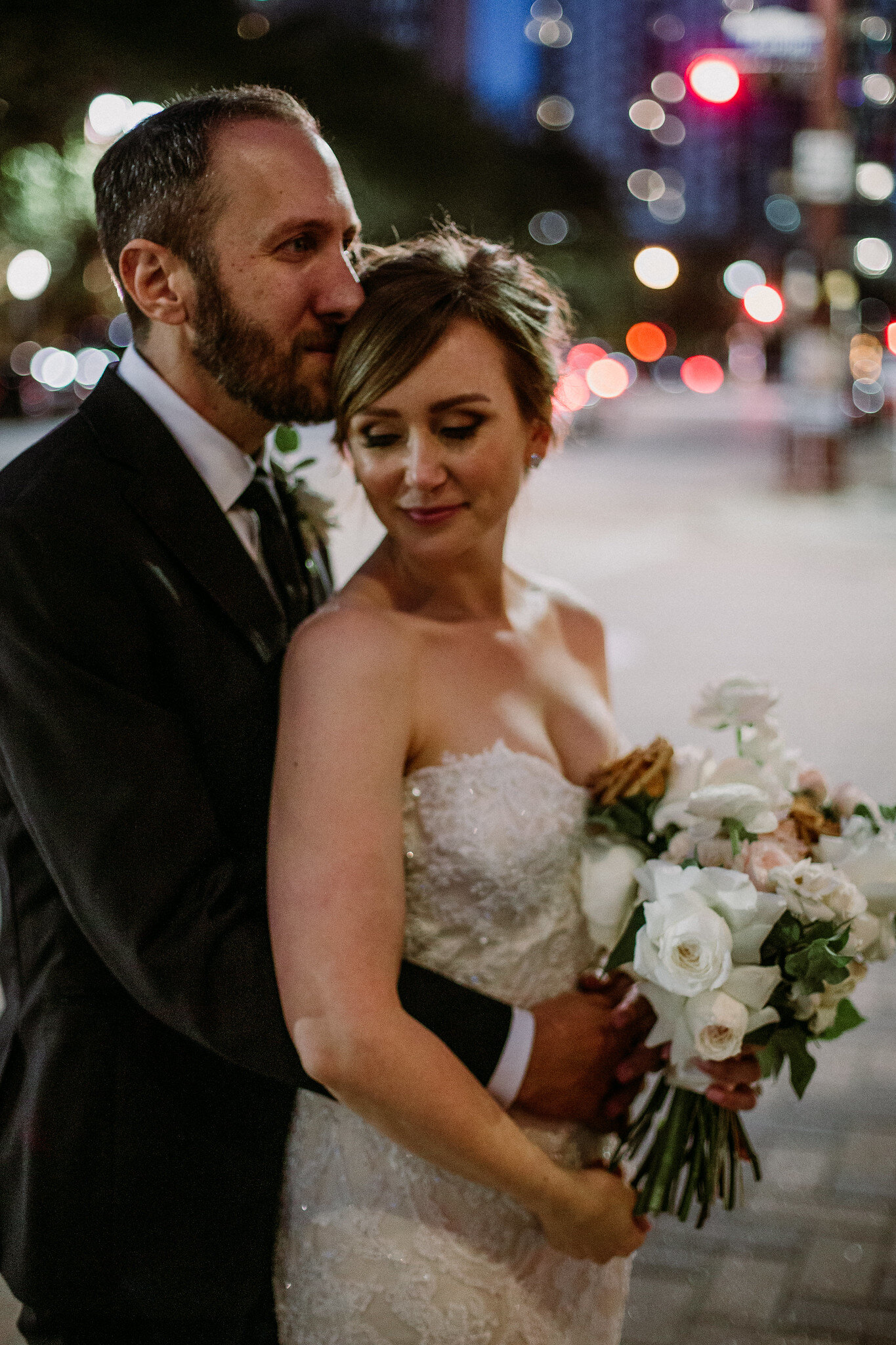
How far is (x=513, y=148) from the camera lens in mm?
36281

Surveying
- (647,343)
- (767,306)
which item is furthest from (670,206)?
(767,306)

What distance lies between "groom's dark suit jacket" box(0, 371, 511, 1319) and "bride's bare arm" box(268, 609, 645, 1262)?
64 mm

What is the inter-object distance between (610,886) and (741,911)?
0.26m

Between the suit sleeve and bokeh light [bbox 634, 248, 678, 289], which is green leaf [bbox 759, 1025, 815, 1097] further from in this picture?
bokeh light [bbox 634, 248, 678, 289]

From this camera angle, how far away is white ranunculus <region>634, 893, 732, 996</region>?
189 centimetres

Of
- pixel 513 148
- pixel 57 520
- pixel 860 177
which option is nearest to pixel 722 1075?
pixel 57 520

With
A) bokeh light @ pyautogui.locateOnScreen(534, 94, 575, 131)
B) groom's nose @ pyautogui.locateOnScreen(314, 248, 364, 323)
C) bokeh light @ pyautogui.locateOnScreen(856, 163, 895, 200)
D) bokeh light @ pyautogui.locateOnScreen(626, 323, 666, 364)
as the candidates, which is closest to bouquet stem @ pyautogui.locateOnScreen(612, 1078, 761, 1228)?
groom's nose @ pyautogui.locateOnScreen(314, 248, 364, 323)

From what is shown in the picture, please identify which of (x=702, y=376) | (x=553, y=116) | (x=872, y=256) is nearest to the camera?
(x=872, y=256)

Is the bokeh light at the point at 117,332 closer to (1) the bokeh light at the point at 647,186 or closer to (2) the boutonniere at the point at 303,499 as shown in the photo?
(1) the bokeh light at the point at 647,186

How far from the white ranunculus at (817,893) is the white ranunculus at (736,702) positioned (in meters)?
0.40

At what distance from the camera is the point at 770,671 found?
10133 mm

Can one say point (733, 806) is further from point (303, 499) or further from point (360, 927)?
point (303, 499)

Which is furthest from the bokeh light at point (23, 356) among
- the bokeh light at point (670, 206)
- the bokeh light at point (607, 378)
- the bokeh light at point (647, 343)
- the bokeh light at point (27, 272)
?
the bokeh light at point (647, 343)

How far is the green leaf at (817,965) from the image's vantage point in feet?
6.36
